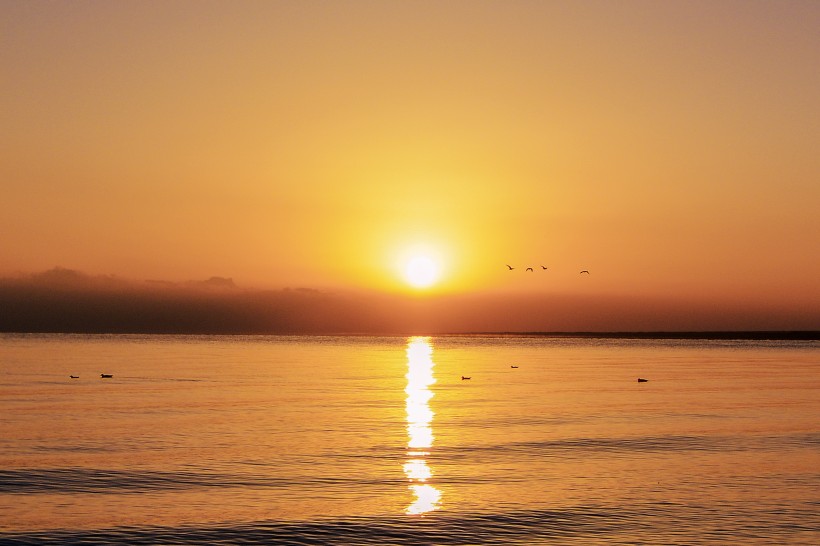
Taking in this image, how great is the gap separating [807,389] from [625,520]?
68.5 m

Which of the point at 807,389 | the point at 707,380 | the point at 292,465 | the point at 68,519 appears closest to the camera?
the point at 68,519

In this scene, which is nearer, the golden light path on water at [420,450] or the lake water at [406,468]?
the lake water at [406,468]

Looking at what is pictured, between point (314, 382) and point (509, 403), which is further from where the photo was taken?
point (314, 382)

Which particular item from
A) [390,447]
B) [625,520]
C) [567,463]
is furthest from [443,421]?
[625,520]

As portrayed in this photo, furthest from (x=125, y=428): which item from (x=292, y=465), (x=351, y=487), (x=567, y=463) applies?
(x=567, y=463)

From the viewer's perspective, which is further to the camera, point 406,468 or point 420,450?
point 420,450

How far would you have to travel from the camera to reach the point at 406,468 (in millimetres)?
41875

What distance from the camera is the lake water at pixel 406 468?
1203 inches

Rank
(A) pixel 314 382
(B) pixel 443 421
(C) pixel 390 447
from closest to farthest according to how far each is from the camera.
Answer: (C) pixel 390 447, (B) pixel 443 421, (A) pixel 314 382

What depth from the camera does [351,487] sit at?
3722cm

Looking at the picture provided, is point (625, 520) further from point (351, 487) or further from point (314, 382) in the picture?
point (314, 382)

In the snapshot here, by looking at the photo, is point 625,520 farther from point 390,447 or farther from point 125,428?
point 125,428

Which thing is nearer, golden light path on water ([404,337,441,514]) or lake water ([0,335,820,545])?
lake water ([0,335,820,545])

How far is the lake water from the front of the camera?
100 ft
